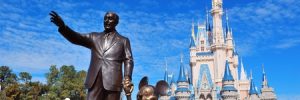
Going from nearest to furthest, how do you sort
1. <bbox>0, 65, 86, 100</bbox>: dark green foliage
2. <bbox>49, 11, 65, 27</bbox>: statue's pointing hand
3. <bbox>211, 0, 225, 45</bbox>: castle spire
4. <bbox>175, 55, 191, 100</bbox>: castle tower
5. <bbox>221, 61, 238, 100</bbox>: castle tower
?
<bbox>49, 11, 65, 27</bbox>: statue's pointing hand < <bbox>0, 65, 86, 100</bbox>: dark green foliage < <bbox>221, 61, 238, 100</bbox>: castle tower < <bbox>175, 55, 191, 100</bbox>: castle tower < <bbox>211, 0, 225, 45</bbox>: castle spire

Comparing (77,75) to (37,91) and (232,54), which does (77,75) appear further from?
(232,54)

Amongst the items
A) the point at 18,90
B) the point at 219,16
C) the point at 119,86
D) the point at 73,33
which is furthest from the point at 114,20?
the point at 219,16

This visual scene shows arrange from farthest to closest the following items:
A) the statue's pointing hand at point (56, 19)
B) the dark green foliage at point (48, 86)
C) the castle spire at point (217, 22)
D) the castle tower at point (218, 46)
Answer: the castle spire at point (217, 22) < the castle tower at point (218, 46) < the dark green foliage at point (48, 86) < the statue's pointing hand at point (56, 19)

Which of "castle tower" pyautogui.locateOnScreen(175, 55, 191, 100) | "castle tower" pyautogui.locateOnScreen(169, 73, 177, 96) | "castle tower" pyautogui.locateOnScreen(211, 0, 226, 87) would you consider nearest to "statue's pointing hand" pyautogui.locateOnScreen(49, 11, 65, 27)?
"castle tower" pyautogui.locateOnScreen(175, 55, 191, 100)

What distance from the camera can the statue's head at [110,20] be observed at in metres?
5.30

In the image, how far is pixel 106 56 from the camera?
518 cm

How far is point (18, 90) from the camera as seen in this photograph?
106ft

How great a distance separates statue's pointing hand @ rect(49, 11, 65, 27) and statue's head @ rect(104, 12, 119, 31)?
1.87 feet

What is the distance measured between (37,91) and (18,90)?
1583 millimetres

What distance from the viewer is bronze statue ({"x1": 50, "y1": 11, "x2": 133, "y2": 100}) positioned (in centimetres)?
504

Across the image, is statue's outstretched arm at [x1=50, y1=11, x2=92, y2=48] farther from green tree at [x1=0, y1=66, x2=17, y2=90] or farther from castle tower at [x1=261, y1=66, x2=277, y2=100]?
castle tower at [x1=261, y1=66, x2=277, y2=100]

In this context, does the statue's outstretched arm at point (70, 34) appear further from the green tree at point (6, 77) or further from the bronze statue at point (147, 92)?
the green tree at point (6, 77)

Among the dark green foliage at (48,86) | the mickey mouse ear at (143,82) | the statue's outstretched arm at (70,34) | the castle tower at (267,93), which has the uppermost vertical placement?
the castle tower at (267,93)

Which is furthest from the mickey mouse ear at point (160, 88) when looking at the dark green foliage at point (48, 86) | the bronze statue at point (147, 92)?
the dark green foliage at point (48, 86)
